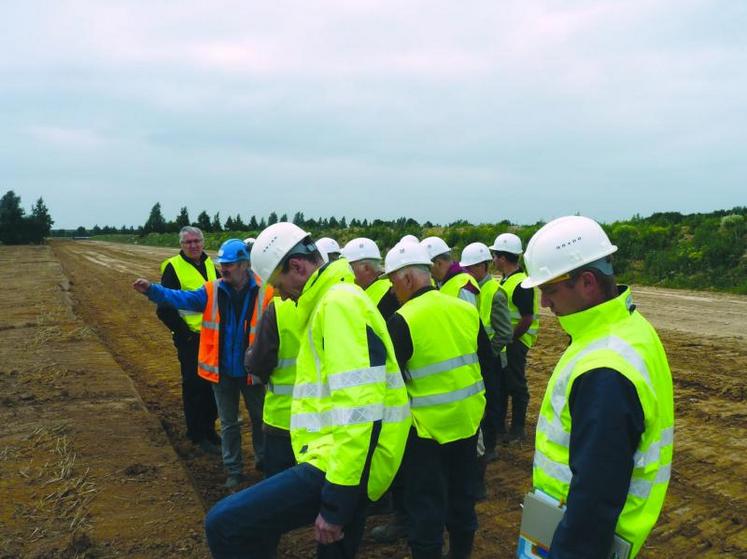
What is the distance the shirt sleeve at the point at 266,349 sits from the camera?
13.5 ft

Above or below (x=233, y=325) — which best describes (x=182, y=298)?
above

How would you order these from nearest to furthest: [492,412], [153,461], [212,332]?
[212,332] → [153,461] → [492,412]

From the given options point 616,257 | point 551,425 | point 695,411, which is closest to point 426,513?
point 551,425

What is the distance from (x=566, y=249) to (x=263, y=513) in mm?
1586

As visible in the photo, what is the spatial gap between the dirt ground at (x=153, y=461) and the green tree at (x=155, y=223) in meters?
80.4

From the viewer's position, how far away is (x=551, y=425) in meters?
2.21

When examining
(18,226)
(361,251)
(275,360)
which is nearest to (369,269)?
(361,251)

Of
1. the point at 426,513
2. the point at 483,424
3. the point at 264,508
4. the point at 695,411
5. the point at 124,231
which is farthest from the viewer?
the point at 124,231

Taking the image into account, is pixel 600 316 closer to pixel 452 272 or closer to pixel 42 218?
pixel 452 272

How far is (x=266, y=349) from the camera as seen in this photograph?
13.5 ft

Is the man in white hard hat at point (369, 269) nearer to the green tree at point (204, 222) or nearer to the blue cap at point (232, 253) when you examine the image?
the blue cap at point (232, 253)

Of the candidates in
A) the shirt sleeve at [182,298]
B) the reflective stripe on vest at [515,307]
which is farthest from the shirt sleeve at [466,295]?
the shirt sleeve at [182,298]

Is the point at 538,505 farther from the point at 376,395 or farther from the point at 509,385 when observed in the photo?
the point at 509,385

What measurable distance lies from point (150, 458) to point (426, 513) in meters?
3.09
